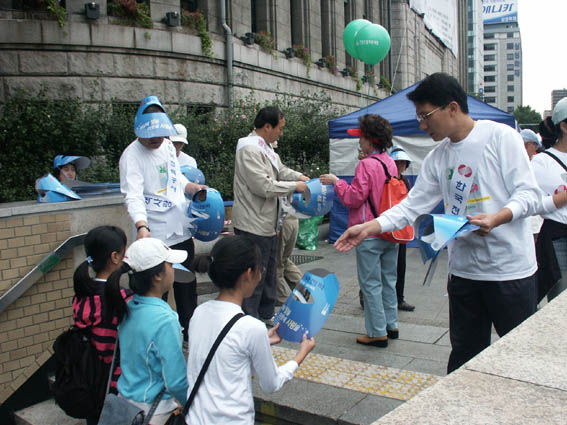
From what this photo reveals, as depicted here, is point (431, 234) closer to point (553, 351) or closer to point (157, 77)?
point (553, 351)

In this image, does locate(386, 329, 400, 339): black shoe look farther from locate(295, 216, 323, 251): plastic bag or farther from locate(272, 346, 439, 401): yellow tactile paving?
locate(295, 216, 323, 251): plastic bag

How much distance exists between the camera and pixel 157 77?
1274 cm

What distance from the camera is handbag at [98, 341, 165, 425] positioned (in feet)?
8.49

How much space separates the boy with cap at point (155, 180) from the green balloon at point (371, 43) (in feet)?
26.6

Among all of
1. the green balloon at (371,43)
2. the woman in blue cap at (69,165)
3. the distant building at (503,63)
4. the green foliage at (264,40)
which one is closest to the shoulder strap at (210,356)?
the woman in blue cap at (69,165)

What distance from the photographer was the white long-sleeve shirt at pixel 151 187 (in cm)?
402

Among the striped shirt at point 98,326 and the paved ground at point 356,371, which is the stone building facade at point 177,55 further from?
the striped shirt at point 98,326

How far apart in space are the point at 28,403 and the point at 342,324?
2777 millimetres

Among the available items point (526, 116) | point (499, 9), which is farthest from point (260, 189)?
point (499, 9)

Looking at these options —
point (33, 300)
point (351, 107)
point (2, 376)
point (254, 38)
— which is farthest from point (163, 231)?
point (351, 107)

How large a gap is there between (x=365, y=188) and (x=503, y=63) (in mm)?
156226

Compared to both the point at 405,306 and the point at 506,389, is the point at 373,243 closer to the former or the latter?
the point at 405,306

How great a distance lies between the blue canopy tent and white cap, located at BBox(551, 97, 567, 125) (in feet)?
16.9

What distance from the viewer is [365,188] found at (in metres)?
4.68
